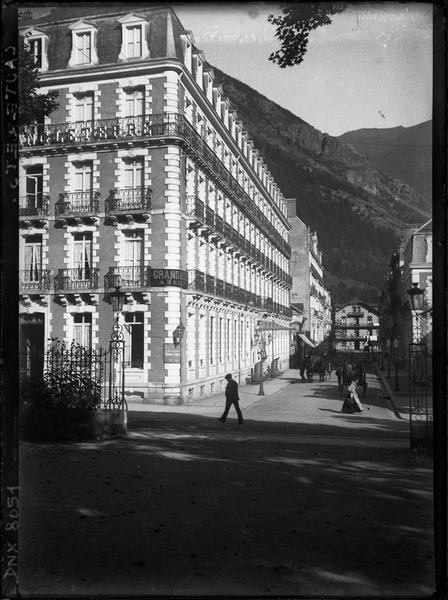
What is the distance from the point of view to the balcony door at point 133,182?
58.5 feet

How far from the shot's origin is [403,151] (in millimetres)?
6273

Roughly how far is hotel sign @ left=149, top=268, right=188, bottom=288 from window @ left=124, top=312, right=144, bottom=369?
2017mm

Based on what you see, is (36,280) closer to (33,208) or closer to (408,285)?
(33,208)

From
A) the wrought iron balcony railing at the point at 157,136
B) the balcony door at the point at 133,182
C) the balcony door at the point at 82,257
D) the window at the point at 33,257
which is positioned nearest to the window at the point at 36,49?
the window at the point at 33,257

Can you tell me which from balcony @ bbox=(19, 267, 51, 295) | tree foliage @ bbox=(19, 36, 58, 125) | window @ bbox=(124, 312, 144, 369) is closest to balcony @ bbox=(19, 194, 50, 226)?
balcony @ bbox=(19, 267, 51, 295)

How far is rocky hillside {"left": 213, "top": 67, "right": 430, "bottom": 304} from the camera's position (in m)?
7.88

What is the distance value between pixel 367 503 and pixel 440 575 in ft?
11.8

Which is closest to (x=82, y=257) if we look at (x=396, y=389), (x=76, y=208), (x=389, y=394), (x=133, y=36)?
→ (x=76, y=208)

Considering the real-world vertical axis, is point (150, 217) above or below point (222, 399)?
above

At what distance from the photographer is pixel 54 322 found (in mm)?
12727

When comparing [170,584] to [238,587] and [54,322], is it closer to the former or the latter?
[238,587]

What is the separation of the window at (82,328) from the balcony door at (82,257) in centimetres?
104

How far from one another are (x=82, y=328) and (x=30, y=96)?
7466 millimetres

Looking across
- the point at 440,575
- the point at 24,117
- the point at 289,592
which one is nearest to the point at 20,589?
the point at 289,592
